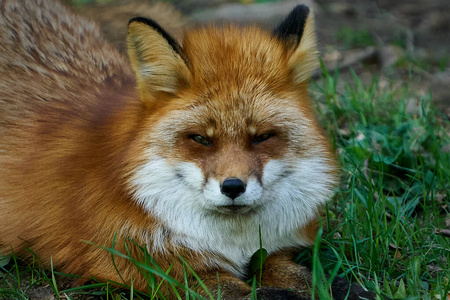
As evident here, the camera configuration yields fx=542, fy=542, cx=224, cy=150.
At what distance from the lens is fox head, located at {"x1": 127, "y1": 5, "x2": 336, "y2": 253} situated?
297 centimetres

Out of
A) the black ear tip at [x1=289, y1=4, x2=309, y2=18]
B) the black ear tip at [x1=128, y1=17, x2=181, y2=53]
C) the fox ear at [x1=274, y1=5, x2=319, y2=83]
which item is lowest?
the fox ear at [x1=274, y1=5, x2=319, y2=83]

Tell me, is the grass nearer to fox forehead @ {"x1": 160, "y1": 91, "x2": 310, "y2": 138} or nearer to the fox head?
the fox head

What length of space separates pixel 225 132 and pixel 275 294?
3.07 feet

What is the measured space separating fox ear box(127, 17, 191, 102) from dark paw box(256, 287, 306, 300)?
123 cm

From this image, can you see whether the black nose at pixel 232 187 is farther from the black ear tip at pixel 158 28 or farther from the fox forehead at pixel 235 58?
the black ear tip at pixel 158 28

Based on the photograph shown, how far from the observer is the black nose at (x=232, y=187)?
109 inches

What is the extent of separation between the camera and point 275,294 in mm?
2998

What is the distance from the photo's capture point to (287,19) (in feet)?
11.2

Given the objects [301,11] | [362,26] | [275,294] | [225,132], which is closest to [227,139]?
[225,132]

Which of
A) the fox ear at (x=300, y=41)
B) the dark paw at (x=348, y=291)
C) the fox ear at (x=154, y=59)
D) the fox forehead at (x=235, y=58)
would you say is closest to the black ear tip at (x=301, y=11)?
the fox ear at (x=300, y=41)

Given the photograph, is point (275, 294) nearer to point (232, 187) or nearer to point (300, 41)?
point (232, 187)

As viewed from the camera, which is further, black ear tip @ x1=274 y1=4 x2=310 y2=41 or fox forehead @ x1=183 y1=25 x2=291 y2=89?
black ear tip @ x1=274 y1=4 x2=310 y2=41

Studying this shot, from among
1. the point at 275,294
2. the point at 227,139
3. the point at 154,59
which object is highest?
the point at 154,59

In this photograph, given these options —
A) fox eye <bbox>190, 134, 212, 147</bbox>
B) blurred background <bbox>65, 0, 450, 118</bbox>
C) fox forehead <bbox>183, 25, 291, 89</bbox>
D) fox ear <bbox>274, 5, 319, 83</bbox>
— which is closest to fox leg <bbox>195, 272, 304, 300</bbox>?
fox eye <bbox>190, 134, 212, 147</bbox>
